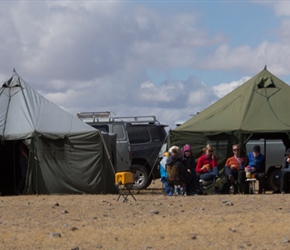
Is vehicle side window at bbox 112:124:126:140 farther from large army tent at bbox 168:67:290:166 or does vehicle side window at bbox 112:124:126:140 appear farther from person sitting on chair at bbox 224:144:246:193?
person sitting on chair at bbox 224:144:246:193

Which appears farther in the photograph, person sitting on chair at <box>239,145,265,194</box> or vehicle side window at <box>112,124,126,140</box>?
vehicle side window at <box>112,124,126,140</box>

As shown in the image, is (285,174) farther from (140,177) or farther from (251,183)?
(140,177)

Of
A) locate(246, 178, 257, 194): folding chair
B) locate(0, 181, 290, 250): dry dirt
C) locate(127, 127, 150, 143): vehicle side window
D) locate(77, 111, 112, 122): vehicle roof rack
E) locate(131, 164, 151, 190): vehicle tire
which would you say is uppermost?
locate(77, 111, 112, 122): vehicle roof rack

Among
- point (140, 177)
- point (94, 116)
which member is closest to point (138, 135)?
point (140, 177)

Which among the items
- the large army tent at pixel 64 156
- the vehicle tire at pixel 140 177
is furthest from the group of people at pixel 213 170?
the vehicle tire at pixel 140 177

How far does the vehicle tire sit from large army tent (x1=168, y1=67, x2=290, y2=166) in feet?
9.65

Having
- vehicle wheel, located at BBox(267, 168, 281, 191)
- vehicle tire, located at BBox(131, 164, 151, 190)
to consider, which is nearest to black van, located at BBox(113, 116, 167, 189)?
vehicle tire, located at BBox(131, 164, 151, 190)

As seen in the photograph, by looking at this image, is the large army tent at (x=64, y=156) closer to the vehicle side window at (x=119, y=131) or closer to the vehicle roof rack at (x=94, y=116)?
the vehicle side window at (x=119, y=131)

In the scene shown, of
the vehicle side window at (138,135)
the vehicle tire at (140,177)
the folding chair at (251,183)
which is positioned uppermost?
the vehicle side window at (138,135)

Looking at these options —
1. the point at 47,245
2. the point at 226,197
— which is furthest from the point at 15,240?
the point at 226,197

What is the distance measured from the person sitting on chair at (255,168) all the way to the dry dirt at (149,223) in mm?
2323

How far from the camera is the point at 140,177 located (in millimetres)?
26328

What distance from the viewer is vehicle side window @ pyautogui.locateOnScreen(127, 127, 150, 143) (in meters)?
26.8

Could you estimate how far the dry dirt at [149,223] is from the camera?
12.1 metres
